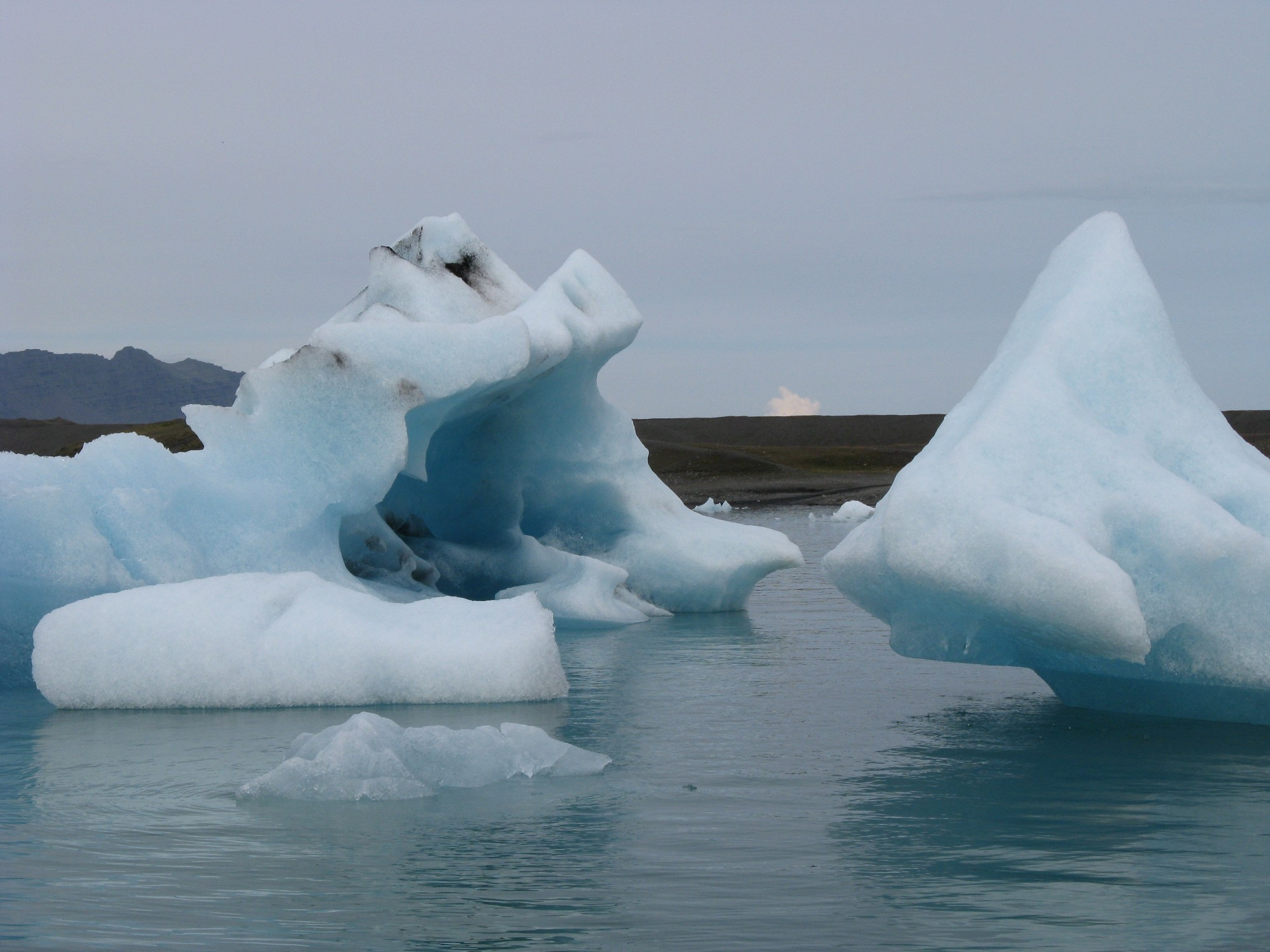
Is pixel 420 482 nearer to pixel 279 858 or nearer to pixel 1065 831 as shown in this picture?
pixel 279 858

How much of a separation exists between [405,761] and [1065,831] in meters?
2.42

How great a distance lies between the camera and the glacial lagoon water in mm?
4074

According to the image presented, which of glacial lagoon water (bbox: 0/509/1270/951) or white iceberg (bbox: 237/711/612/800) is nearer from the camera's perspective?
glacial lagoon water (bbox: 0/509/1270/951)

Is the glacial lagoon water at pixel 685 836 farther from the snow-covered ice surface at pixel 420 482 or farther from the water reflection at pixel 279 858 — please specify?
the snow-covered ice surface at pixel 420 482

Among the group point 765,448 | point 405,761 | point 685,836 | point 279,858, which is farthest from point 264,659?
point 765,448

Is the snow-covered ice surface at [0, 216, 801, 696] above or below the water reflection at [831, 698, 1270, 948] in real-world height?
above

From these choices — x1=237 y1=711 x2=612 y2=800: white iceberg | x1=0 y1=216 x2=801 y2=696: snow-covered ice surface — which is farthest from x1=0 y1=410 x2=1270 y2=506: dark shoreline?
x1=237 y1=711 x2=612 y2=800: white iceberg

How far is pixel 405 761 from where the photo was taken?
577 centimetres

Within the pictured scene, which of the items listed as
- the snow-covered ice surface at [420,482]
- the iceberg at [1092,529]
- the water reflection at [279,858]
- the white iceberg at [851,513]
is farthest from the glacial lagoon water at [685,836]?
the white iceberg at [851,513]

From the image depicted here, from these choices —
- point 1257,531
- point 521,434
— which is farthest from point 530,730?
point 521,434

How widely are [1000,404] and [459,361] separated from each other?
4.10 metres

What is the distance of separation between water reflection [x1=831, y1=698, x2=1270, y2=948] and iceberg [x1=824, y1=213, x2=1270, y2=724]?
367 mm

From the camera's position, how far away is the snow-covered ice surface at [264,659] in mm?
7617

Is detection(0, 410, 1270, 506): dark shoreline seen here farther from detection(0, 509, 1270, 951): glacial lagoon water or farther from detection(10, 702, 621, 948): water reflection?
detection(10, 702, 621, 948): water reflection
